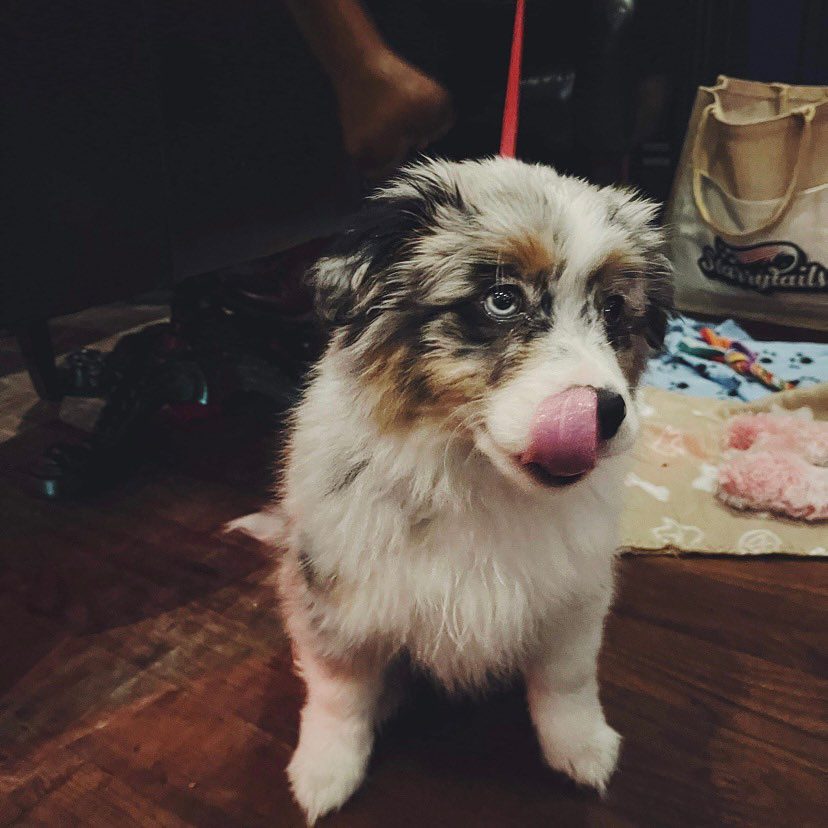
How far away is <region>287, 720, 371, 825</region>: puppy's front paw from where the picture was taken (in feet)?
3.10

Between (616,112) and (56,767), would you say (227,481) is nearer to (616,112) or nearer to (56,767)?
(56,767)

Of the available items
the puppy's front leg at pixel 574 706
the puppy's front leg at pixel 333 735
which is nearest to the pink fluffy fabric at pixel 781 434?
the puppy's front leg at pixel 574 706

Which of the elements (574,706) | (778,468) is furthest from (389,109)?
(778,468)

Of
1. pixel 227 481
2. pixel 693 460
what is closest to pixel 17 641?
pixel 227 481

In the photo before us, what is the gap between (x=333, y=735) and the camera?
978 mm

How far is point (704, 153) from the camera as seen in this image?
269 centimetres

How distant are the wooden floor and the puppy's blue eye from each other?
2.12 ft

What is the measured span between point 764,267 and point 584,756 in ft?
7.13

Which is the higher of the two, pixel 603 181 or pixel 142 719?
pixel 603 181

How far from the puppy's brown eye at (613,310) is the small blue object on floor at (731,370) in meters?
1.19

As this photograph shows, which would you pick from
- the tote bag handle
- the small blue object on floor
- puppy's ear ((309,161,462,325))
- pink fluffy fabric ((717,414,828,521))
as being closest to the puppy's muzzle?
puppy's ear ((309,161,462,325))

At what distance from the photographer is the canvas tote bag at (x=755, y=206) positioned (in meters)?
2.46

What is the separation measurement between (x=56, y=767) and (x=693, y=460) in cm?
143

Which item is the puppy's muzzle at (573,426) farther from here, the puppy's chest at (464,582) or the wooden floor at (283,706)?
the wooden floor at (283,706)
